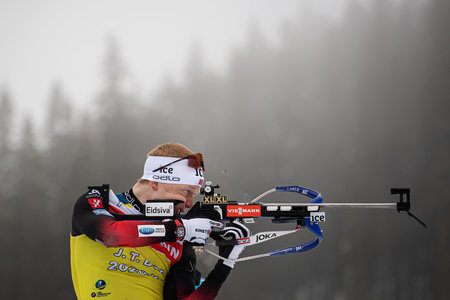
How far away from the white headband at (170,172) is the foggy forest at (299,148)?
642 inches

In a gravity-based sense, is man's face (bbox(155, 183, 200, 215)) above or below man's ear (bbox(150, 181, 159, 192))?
below

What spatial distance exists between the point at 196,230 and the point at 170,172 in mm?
591

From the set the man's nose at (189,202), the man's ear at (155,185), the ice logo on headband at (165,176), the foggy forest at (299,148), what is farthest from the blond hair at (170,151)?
the foggy forest at (299,148)

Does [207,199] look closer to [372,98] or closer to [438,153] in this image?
[438,153]

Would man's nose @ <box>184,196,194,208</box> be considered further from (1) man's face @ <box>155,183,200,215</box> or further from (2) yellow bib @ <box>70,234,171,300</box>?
(2) yellow bib @ <box>70,234,171,300</box>

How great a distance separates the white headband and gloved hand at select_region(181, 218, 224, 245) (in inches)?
16.6

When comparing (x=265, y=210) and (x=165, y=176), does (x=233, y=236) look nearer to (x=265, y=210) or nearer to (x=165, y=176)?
(x=265, y=210)

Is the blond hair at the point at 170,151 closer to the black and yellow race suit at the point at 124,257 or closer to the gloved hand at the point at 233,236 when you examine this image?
the black and yellow race suit at the point at 124,257

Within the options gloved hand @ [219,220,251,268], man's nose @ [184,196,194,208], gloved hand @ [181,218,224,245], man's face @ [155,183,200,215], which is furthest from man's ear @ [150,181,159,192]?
gloved hand @ [219,220,251,268]

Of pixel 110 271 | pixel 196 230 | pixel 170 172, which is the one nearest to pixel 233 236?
pixel 196 230

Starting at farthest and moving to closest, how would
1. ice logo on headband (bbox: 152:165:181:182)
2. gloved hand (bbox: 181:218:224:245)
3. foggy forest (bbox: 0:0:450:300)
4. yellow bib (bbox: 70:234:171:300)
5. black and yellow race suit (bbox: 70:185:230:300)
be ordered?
foggy forest (bbox: 0:0:450:300) < ice logo on headband (bbox: 152:165:181:182) < yellow bib (bbox: 70:234:171:300) < gloved hand (bbox: 181:218:224:245) < black and yellow race suit (bbox: 70:185:230:300)

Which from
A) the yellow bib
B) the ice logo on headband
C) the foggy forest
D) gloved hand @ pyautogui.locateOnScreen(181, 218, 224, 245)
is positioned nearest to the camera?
gloved hand @ pyautogui.locateOnScreen(181, 218, 224, 245)

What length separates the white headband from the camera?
3631 millimetres

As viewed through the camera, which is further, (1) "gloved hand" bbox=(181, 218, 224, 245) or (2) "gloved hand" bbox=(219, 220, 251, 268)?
(2) "gloved hand" bbox=(219, 220, 251, 268)
